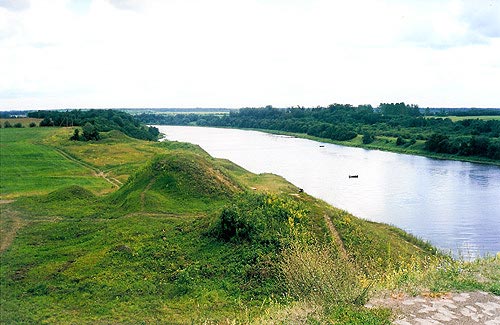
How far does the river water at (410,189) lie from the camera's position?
32844 mm

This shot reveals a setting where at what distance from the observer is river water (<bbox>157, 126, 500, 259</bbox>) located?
32.8m

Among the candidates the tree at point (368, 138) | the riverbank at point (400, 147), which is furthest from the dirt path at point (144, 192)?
the tree at point (368, 138)

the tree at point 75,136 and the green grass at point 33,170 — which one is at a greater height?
the tree at point 75,136

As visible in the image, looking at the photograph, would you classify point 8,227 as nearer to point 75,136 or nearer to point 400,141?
point 75,136

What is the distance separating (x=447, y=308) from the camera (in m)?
8.50

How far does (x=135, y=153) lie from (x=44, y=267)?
35.8m

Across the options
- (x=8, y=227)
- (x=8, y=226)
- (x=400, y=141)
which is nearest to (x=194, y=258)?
(x=8, y=227)

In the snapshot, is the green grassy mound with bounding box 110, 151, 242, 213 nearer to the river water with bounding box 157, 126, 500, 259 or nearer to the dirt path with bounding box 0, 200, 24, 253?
the dirt path with bounding box 0, 200, 24, 253

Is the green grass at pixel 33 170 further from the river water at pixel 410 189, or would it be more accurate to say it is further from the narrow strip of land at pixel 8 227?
the river water at pixel 410 189

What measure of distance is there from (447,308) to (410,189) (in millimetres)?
41952

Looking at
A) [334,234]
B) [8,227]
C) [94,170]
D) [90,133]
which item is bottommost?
[8,227]

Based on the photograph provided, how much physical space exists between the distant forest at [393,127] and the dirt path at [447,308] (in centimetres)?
6965

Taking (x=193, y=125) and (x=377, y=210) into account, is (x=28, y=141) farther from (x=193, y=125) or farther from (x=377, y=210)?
(x=193, y=125)

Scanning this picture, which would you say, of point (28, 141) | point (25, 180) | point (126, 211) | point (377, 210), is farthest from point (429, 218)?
point (28, 141)
